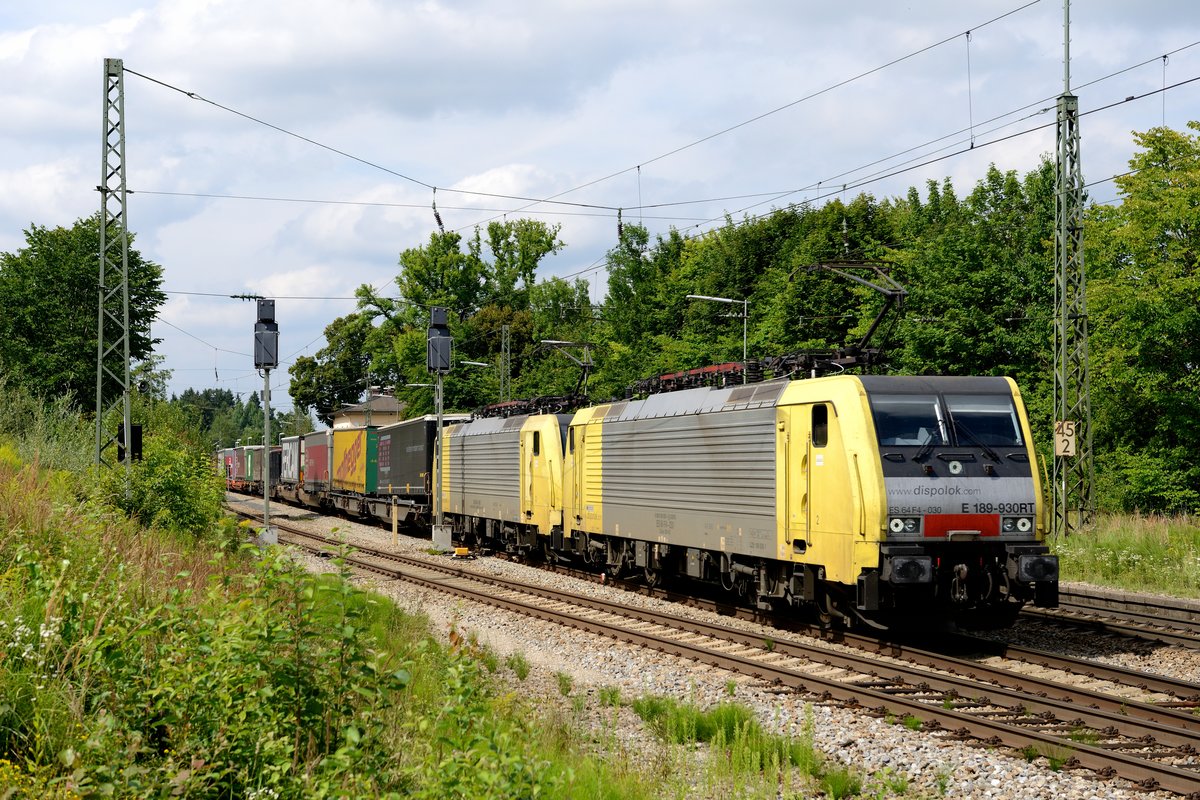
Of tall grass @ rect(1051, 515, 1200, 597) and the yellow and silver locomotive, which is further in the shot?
tall grass @ rect(1051, 515, 1200, 597)

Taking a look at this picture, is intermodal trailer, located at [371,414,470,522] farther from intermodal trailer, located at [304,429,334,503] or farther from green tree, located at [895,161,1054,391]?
green tree, located at [895,161,1054,391]

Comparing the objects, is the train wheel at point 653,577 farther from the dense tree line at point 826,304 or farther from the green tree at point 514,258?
the green tree at point 514,258

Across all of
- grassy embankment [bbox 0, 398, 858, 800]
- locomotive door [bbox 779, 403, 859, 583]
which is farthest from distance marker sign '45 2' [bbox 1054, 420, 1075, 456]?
grassy embankment [bbox 0, 398, 858, 800]

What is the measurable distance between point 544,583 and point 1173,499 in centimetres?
1789

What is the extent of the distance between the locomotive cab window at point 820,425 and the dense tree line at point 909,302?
161 inches

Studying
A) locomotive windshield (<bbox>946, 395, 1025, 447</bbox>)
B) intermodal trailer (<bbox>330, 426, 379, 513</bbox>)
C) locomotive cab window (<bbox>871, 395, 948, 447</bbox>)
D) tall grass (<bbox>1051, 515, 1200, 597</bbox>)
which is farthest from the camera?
intermodal trailer (<bbox>330, 426, 379, 513</bbox>)

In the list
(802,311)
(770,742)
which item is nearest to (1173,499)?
(802,311)

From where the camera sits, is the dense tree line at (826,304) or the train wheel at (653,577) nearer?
the train wheel at (653,577)

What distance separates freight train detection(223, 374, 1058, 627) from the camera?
1215 cm

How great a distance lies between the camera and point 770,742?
329 inches

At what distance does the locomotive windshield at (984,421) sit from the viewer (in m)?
12.7

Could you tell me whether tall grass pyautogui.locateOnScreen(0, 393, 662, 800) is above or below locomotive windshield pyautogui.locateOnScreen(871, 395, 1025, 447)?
below

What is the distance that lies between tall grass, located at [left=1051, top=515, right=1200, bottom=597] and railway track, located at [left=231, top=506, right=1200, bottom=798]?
7016 millimetres

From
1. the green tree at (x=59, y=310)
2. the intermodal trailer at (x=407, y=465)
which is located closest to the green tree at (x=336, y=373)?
the green tree at (x=59, y=310)
